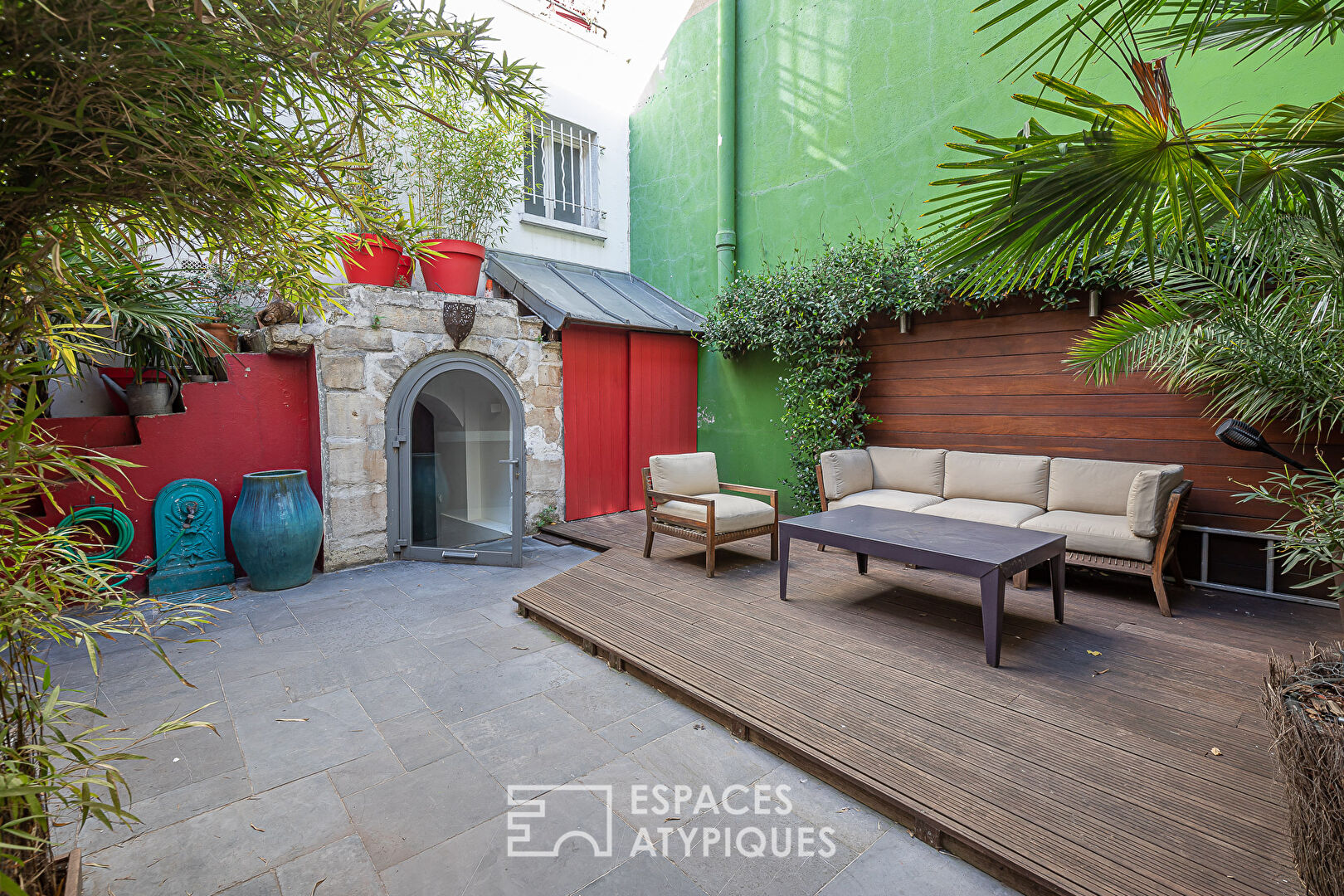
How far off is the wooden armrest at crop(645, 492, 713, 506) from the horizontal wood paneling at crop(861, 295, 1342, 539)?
7.28ft

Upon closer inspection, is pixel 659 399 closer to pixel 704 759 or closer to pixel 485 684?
pixel 485 684

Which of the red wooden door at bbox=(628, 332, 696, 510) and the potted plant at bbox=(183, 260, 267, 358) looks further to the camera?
the red wooden door at bbox=(628, 332, 696, 510)

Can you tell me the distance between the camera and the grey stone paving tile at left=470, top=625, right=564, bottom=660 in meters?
3.22

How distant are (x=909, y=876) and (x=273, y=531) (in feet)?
14.2

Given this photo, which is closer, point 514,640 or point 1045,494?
point 514,640

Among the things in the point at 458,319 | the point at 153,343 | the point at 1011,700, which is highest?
the point at 458,319

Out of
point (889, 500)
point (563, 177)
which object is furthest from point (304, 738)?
point (563, 177)

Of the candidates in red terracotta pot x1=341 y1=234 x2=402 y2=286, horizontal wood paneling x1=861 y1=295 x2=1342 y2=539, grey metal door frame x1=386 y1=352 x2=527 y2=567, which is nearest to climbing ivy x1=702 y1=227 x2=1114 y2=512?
horizontal wood paneling x1=861 y1=295 x2=1342 y2=539

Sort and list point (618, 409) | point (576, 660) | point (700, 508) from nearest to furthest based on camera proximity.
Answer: point (576, 660)
point (700, 508)
point (618, 409)

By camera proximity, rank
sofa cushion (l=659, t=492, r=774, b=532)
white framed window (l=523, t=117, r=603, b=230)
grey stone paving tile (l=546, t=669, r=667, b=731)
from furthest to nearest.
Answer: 1. white framed window (l=523, t=117, r=603, b=230)
2. sofa cushion (l=659, t=492, r=774, b=532)
3. grey stone paving tile (l=546, t=669, r=667, b=731)

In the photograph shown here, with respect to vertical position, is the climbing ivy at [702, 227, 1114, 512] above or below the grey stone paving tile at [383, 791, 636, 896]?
above

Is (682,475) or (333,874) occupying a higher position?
(682,475)

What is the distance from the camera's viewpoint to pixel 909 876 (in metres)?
1.69

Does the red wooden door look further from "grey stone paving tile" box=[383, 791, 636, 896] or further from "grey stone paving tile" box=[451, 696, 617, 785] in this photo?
"grey stone paving tile" box=[383, 791, 636, 896]
